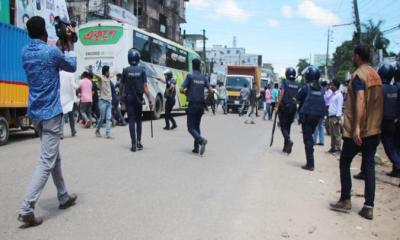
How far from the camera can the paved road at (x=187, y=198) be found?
450cm

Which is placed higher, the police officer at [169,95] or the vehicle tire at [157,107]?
the police officer at [169,95]

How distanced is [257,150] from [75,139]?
4584 millimetres

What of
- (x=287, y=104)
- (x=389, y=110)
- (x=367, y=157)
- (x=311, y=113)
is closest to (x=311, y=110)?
(x=311, y=113)

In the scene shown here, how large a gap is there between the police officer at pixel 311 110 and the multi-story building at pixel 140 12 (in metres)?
25.7

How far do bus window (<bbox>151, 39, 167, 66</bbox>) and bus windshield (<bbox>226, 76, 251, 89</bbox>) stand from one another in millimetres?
8811

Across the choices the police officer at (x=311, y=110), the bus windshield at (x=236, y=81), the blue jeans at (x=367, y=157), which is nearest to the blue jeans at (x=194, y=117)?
the police officer at (x=311, y=110)

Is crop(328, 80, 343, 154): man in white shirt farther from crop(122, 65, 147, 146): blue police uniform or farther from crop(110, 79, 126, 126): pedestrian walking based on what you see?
crop(110, 79, 126, 126): pedestrian walking

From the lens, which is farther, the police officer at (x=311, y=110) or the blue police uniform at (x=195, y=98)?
the blue police uniform at (x=195, y=98)

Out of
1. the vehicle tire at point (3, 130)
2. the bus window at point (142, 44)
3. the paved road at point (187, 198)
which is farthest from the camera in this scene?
the bus window at point (142, 44)

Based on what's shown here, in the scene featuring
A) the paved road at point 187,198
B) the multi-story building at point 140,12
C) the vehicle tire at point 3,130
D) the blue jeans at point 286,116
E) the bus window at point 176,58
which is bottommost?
the paved road at point 187,198

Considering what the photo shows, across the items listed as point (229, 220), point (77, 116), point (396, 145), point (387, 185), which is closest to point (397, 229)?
point (229, 220)

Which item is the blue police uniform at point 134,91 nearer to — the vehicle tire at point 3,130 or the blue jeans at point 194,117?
the blue jeans at point 194,117

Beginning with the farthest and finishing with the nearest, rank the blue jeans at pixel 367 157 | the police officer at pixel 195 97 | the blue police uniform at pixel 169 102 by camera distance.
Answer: the blue police uniform at pixel 169 102 → the police officer at pixel 195 97 → the blue jeans at pixel 367 157

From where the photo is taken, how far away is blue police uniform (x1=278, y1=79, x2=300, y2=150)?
32.3ft
